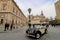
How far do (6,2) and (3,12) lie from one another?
10.9 ft

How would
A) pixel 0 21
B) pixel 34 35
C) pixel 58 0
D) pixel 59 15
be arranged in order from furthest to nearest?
pixel 58 0, pixel 59 15, pixel 0 21, pixel 34 35

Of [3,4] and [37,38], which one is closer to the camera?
[37,38]

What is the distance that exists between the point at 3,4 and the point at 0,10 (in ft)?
7.18

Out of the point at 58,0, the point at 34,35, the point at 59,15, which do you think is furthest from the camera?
the point at 58,0

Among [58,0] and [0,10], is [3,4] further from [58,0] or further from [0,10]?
[58,0]

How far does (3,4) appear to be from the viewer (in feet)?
121

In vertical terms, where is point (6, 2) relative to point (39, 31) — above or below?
above

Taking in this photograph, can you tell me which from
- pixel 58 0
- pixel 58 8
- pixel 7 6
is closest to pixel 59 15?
pixel 58 8

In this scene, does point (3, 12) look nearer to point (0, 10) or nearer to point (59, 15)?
point (0, 10)

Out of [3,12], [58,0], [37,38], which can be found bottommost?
[37,38]

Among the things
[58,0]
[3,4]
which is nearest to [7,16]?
[3,4]

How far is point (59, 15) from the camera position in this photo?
54219 millimetres

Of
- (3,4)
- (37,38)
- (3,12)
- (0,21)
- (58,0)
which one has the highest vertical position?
(58,0)

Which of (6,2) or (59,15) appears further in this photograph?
(59,15)
